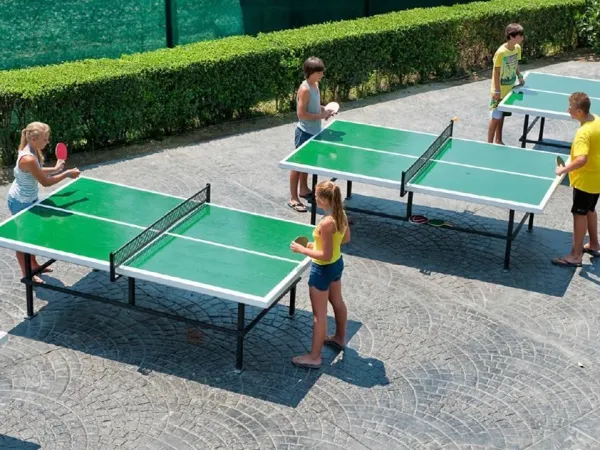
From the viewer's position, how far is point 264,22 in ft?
58.2

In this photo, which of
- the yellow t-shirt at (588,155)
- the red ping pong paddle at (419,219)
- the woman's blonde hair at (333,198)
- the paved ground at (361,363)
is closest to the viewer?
the paved ground at (361,363)

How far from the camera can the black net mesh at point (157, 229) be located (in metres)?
8.59

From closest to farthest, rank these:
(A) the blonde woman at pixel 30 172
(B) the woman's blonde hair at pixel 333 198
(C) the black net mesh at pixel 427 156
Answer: (B) the woman's blonde hair at pixel 333 198 → (A) the blonde woman at pixel 30 172 → (C) the black net mesh at pixel 427 156

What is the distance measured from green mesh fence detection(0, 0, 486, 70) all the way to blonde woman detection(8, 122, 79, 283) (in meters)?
5.71

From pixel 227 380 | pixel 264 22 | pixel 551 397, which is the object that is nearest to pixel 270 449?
pixel 227 380

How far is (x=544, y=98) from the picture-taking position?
13.5 meters

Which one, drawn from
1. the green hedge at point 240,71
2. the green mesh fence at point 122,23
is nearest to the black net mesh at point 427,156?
the green hedge at point 240,71

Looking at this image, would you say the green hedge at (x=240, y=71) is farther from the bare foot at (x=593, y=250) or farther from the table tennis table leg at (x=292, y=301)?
the bare foot at (x=593, y=250)

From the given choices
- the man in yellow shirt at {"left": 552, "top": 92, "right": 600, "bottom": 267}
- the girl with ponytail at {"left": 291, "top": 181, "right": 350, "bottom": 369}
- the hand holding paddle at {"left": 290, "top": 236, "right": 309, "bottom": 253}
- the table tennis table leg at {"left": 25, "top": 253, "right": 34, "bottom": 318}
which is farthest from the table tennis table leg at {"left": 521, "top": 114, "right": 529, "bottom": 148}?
the table tennis table leg at {"left": 25, "top": 253, "right": 34, "bottom": 318}

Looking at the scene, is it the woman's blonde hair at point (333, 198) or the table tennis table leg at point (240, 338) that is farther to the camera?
the table tennis table leg at point (240, 338)

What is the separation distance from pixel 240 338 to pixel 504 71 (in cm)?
655

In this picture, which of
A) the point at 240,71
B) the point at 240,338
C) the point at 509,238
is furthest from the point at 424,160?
the point at 240,71

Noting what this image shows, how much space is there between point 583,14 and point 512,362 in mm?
12335

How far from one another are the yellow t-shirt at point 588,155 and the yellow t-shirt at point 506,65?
3.00 metres
